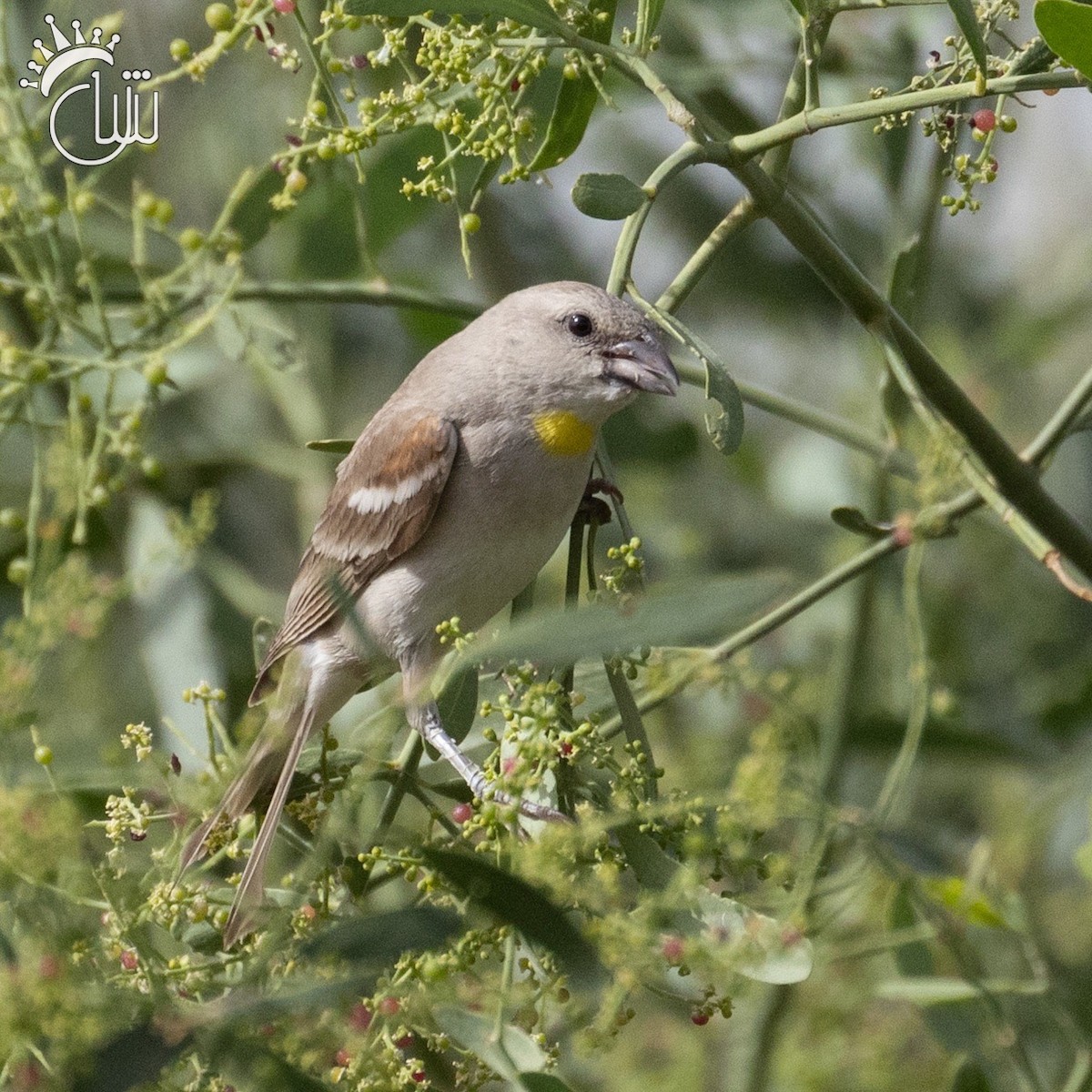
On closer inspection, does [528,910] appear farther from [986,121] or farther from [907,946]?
[907,946]

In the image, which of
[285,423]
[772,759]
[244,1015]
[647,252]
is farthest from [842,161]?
[244,1015]

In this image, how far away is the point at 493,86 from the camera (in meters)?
2.12

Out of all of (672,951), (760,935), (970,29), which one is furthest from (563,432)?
(672,951)

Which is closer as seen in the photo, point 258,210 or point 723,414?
point 723,414

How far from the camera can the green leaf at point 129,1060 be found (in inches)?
56.2

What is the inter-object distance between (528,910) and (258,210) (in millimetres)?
2047

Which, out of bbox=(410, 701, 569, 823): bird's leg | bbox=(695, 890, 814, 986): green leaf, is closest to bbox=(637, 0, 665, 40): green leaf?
bbox=(410, 701, 569, 823): bird's leg

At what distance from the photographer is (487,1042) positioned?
177cm

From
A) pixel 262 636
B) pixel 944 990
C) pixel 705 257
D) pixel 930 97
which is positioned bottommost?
pixel 944 990

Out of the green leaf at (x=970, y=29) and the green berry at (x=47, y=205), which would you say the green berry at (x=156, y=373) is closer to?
the green berry at (x=47, y=205)

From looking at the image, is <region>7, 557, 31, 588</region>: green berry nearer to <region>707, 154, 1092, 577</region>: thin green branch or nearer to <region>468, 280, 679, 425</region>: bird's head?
<region>468, 280, 679, 425</region>: bird's head

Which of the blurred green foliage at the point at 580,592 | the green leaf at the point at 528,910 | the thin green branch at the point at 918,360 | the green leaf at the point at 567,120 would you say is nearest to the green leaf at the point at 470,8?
the blurred green foliage at the point at 580,592

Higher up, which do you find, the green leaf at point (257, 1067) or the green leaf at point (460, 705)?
the green leaf at point (257, 1067)

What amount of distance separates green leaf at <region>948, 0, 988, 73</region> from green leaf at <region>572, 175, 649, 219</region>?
0.45 m
